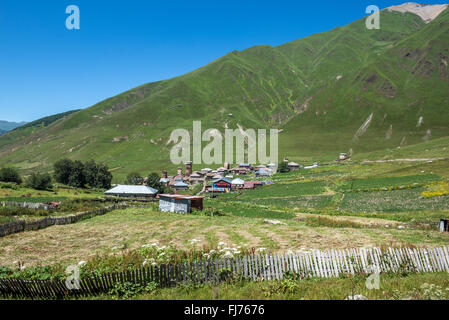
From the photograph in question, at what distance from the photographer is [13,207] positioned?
43.9m

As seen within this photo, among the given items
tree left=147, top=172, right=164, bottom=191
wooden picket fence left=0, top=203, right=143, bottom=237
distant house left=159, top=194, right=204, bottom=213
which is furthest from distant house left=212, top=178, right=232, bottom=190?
wooden picket fence left=0, top=203, right=143, bottom=237

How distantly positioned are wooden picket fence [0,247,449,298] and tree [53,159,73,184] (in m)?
107

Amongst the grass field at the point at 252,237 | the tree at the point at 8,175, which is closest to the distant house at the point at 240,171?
the tree at the point at 8,175

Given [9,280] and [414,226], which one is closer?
[9,280]

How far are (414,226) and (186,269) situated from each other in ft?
91.8

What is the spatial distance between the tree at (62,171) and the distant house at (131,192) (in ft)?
99.1

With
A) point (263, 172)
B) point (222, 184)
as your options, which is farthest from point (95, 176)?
point (263, 172)

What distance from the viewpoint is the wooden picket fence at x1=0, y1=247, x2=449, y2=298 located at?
11.4 metres

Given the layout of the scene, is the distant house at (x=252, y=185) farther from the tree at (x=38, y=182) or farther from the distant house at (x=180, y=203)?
the tree at (x=38, y=182)

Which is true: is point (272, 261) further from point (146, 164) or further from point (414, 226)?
point (146, 164)

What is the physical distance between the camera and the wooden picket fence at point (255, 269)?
11445 millimetres

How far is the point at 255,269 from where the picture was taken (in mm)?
13031
